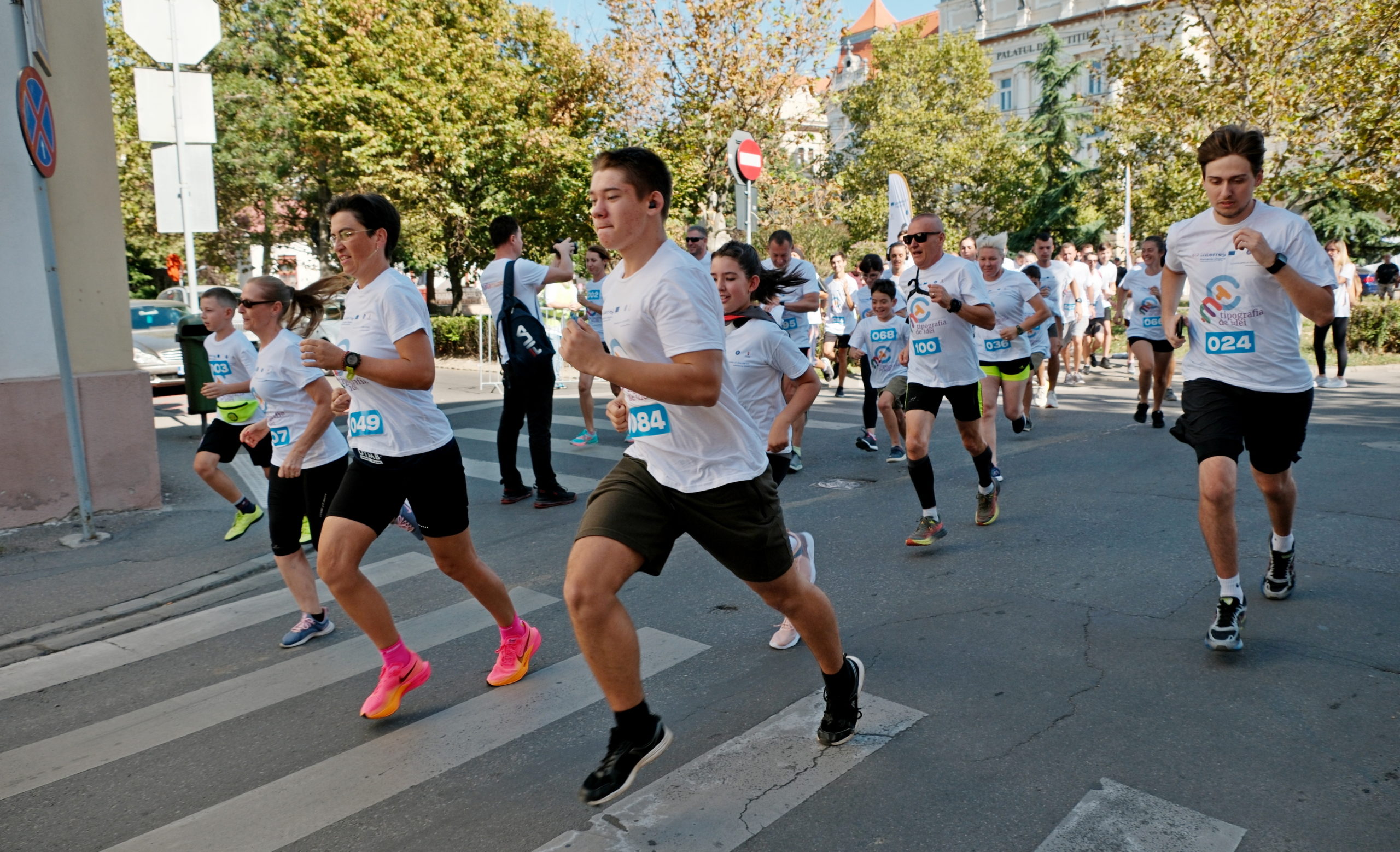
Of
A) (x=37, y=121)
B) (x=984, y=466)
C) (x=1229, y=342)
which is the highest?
(x=37, y=121)

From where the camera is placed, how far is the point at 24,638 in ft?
17.0

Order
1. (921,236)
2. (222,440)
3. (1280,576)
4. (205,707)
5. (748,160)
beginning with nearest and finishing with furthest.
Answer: (205,707)
(1280,576)
(921,236)
(222,440)
(748,160)

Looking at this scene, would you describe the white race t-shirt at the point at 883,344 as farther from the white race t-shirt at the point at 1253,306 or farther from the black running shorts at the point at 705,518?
the black running shorts at the point at 705,518

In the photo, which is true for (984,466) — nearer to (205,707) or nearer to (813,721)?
(813,721)

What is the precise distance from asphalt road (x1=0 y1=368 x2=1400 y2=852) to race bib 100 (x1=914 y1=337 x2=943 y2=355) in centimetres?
112

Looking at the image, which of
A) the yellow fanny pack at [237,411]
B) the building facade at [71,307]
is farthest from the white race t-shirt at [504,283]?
the building facade at [71,307]

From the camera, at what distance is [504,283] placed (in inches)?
303

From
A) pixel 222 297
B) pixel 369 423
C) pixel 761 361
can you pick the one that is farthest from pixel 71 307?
pixel 761 361

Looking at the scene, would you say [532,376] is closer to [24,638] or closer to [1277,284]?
[24,638]

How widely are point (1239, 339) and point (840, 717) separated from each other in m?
2.39

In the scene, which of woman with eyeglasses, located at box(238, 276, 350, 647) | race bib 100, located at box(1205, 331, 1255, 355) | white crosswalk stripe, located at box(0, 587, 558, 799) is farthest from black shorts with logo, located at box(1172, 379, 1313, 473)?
woman with eyeglasses, located at box(238, 276, 350, 647)

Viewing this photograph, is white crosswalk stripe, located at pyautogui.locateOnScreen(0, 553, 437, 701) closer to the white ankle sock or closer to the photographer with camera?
the photographer with camera

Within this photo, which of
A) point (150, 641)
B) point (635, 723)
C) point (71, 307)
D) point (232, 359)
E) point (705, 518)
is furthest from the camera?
point (71, 307)

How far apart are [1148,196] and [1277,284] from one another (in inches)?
1349
